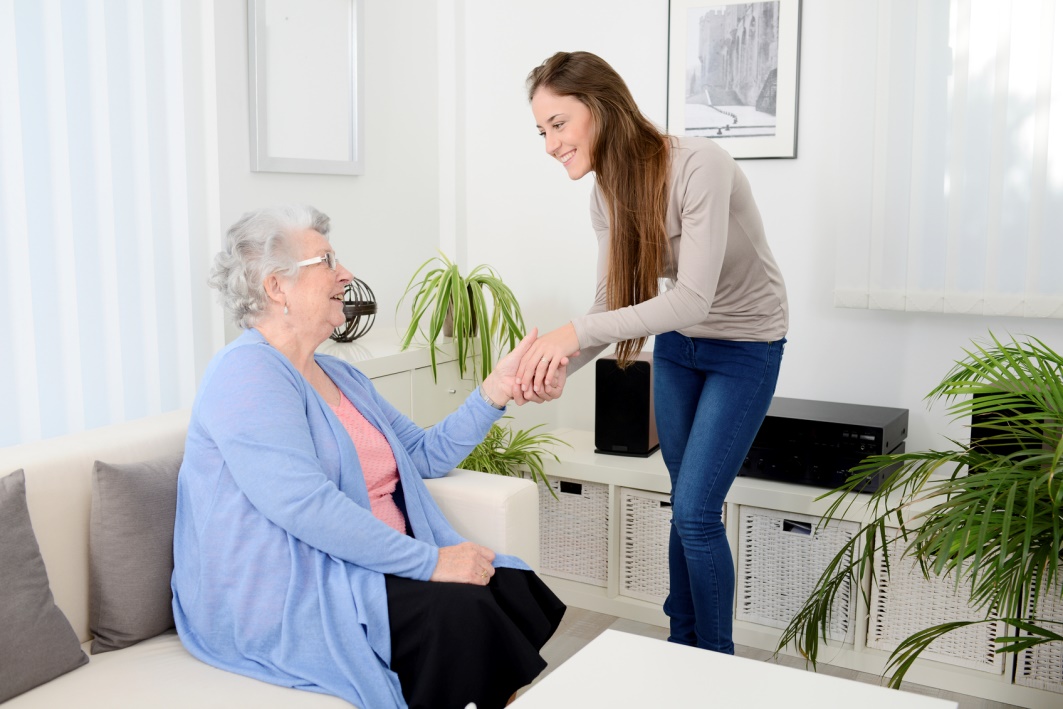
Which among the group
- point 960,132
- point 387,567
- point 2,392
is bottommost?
point 387,567

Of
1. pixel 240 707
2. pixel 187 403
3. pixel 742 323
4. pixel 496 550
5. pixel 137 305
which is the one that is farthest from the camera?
pixel 187 403

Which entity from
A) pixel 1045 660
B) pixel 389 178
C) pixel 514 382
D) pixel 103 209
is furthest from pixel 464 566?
pixel 389 178

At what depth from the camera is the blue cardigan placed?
5.60 feet

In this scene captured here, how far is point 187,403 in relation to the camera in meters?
2.71

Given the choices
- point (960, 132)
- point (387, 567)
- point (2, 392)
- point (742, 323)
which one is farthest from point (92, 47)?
point (960, 132)

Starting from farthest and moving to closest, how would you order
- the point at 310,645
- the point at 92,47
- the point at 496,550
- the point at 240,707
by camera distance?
1. the point at 92,47
2. the point at 496,550
3. the point at 310,645
4. the point at 240,707

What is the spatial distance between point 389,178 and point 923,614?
2.15 m

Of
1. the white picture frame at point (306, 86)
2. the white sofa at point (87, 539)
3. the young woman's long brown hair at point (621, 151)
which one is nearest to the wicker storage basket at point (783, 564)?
the white sofa at point (87, 539)

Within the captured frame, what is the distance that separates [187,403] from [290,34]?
1114mm

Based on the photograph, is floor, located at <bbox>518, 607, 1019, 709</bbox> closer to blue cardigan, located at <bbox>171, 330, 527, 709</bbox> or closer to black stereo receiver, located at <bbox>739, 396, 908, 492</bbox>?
black stereo receiver, located at <bbox>739, 396, 908, 492</bbox>

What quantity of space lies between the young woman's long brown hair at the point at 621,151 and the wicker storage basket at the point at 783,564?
99 cm

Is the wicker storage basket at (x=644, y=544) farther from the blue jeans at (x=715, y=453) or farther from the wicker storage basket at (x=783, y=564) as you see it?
the blue jeans at (x=715, y=453)

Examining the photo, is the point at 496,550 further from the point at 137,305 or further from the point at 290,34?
the point at 290,34

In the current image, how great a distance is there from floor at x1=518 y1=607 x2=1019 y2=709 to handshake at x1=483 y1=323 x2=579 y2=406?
0.84 m
